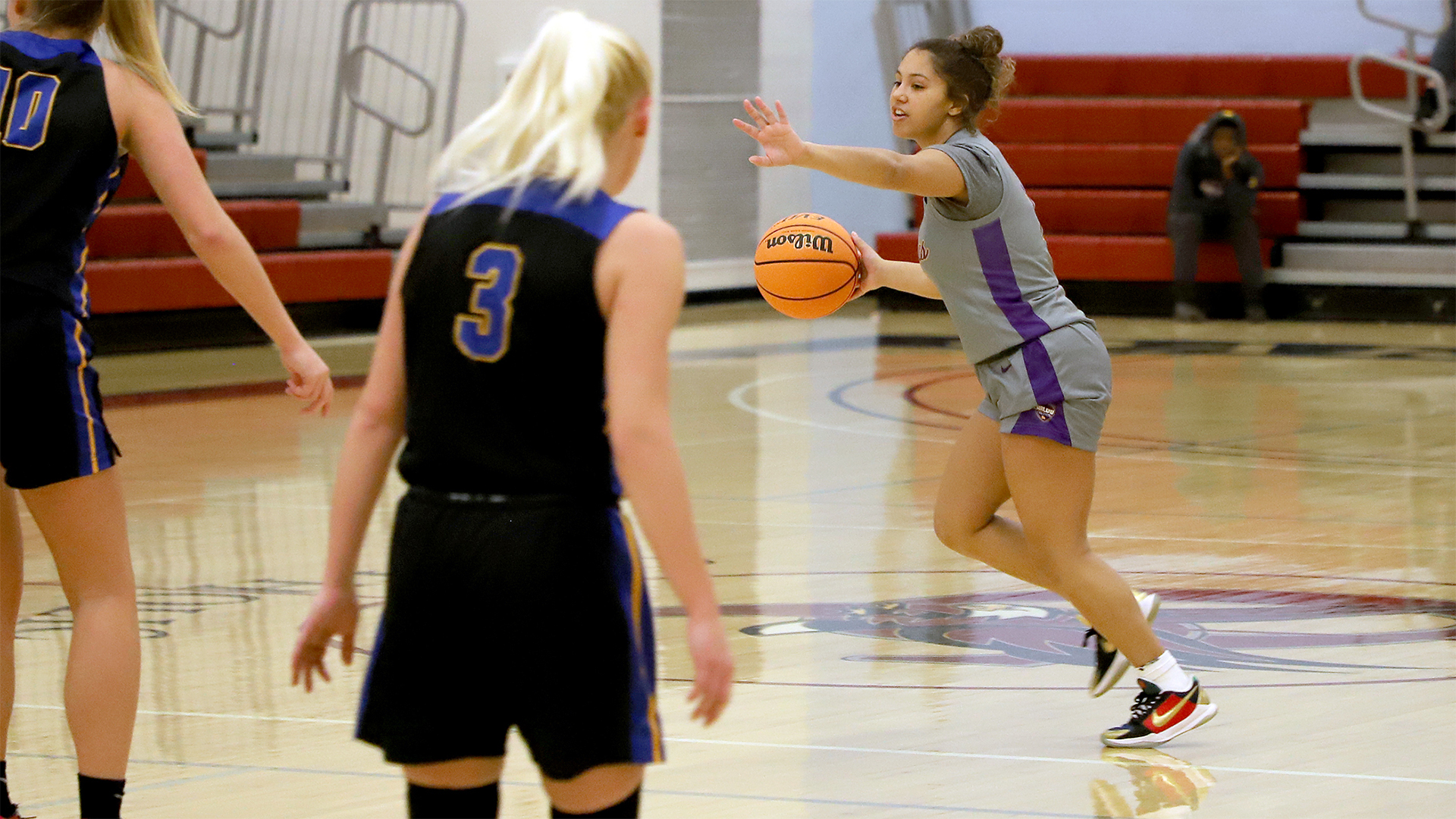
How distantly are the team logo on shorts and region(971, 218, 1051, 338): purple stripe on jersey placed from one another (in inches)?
35.4

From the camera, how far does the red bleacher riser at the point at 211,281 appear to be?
1191cm

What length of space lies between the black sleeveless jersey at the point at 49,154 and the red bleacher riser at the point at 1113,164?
12.3m

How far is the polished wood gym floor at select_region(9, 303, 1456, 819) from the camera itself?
3553mm

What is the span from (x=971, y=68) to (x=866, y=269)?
0.66m

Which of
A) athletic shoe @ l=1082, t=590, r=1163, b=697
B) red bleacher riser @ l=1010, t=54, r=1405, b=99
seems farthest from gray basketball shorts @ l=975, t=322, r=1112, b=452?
red bleacher riser @ l=1010, t=54, r=1405, b=99

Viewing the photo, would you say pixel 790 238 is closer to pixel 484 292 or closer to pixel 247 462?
pixel 484 292

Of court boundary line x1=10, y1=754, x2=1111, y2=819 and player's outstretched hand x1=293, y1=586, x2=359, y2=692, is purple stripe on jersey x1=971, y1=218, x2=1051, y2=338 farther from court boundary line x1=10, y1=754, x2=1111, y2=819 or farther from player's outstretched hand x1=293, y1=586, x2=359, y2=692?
player's outstretched hand x1=293, y1=586, x2=359, y2=692

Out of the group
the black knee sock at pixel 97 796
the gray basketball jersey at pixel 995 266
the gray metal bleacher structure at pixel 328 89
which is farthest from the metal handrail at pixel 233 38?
the black knee sock at pixel 97 796

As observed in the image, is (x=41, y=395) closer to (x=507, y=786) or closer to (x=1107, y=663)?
(x=507, y=786)

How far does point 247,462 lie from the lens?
7.87 m

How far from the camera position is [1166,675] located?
3.86 m

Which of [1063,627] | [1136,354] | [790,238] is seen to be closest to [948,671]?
A: [1063,627]

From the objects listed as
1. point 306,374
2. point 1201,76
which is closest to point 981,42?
point 306,374

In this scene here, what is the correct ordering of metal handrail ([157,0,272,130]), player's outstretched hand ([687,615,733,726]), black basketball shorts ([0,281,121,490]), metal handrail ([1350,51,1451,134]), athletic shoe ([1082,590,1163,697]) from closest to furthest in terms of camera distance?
player's outstretched hand ([687,615,733,726])
black basketball shorts ([0,281,121,490])
athletic shoe ([1082,590,1163,697])
metal handrail ([1350,51,1451,134])
metal handrail ([157,0,272,130])
